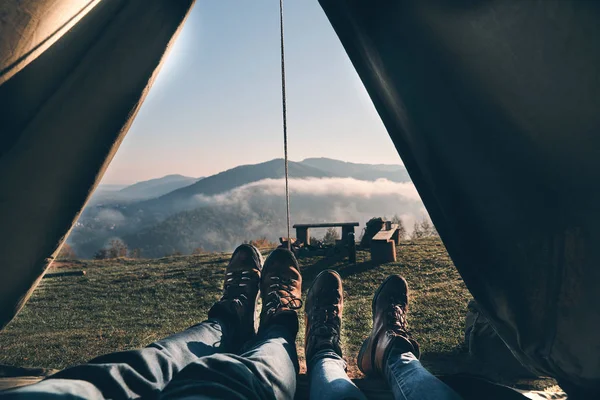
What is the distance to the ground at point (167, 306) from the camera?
8.09ft

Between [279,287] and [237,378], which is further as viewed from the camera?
[279,287]

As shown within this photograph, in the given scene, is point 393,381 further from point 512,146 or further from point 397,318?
point 512,146

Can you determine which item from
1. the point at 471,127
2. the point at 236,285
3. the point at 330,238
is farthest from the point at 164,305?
the point at 330,238

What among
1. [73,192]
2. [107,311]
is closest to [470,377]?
[73,192]

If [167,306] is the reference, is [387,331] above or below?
above

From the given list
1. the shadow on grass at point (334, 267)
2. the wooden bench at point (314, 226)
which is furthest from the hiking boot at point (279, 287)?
the wooden bench at point (314, 226)

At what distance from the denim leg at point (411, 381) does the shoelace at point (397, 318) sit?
21 cm

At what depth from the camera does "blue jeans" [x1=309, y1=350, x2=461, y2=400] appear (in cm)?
126

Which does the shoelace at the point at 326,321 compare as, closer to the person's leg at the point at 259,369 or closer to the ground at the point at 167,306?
the person's leg at the point at 259,369

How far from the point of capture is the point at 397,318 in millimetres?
1973

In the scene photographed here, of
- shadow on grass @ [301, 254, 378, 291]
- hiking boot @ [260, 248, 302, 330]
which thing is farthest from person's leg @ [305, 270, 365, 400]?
shadow on grass @ [301, 254, 378, 291]

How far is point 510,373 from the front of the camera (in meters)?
1.94

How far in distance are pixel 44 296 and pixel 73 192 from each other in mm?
2971

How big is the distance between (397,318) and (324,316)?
351 millimetres
